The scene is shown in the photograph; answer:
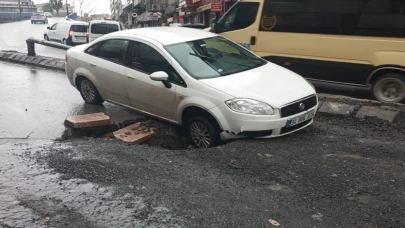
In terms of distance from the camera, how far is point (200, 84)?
5512 millimetres

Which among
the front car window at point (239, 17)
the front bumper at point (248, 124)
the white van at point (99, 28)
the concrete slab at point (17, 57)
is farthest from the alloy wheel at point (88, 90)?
the white van at point (99, 28)

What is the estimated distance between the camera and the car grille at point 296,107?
522 centimetres

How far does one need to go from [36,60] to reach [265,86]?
34.7 feet

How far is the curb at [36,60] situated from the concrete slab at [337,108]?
850cm

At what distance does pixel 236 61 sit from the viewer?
637cm

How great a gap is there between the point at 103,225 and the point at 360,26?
6512 mm

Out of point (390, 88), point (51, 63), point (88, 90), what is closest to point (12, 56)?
point (51, 63)

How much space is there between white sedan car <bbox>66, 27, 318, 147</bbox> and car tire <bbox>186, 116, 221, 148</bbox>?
1 centimetres

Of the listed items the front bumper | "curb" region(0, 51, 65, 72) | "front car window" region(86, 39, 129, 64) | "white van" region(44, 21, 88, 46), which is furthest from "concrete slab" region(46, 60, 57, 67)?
"white van" region(44, 21, 88, 46)

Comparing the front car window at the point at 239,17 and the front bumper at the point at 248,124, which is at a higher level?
the front car window at the point at 239,17

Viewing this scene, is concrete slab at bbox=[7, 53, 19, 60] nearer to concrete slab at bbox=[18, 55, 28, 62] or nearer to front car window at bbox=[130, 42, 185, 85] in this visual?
concrete slab at bbox=[18, 55, 28, 62]

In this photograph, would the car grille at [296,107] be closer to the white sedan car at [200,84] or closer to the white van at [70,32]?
the white sedan car at [200,84]

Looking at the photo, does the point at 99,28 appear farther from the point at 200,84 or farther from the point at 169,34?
the point at 200,84

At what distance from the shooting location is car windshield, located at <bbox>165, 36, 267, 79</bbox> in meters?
5.86
